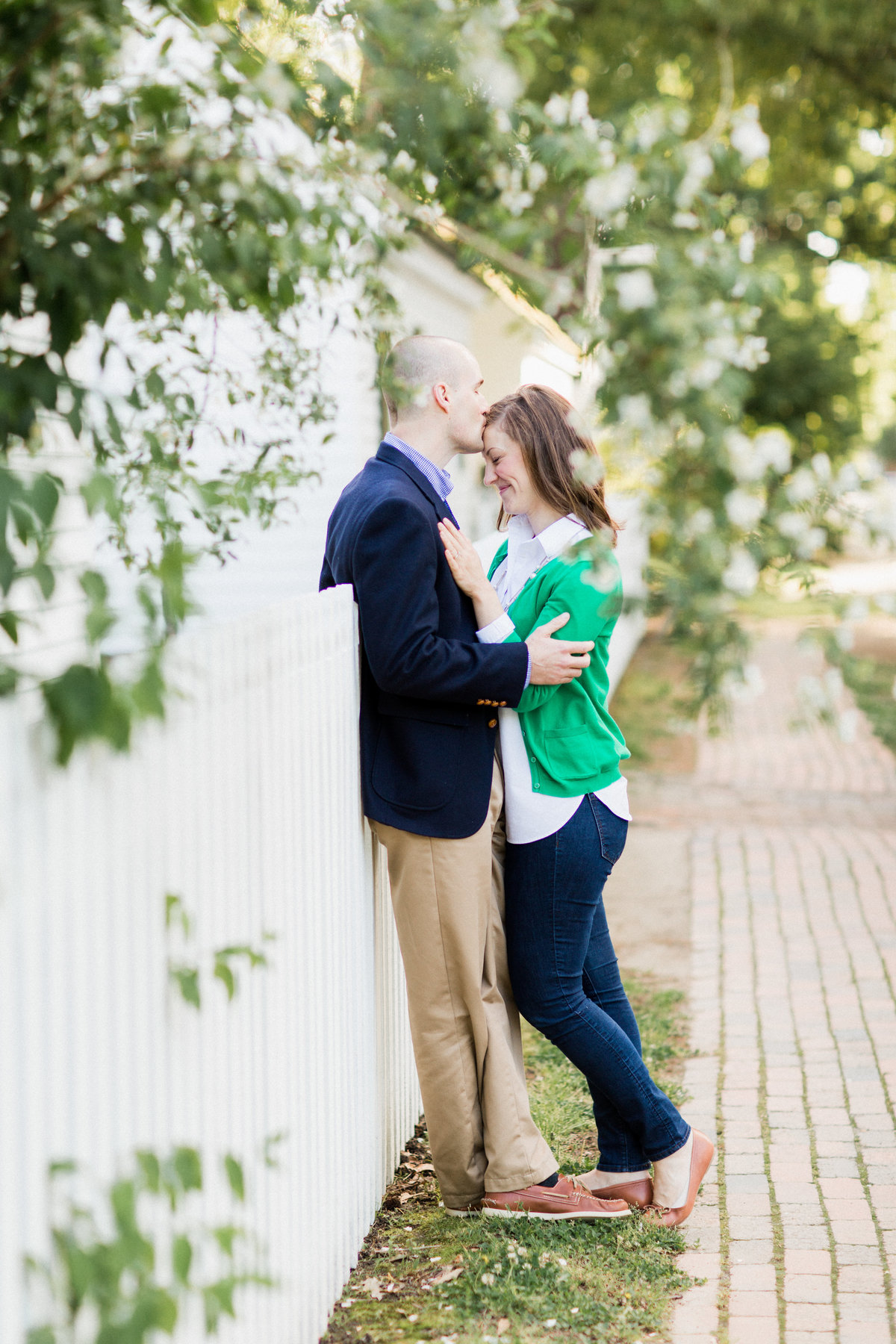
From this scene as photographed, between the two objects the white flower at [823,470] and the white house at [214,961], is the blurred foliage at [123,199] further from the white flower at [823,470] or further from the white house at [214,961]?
the white flower at [823,470]

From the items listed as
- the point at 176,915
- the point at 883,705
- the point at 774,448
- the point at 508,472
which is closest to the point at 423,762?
the point at 508,472

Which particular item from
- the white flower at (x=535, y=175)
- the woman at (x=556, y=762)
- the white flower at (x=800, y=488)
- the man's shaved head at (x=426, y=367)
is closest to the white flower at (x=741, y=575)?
the white flower at (x=800, y=488)

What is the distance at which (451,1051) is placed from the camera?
345 cm

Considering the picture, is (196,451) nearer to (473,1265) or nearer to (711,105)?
(473,1265)

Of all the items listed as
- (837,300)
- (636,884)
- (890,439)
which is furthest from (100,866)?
(890,439)

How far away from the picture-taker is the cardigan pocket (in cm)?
342

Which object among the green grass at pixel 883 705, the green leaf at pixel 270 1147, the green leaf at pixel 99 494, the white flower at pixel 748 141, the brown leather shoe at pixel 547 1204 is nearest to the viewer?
the green leaf at pixel 99 494

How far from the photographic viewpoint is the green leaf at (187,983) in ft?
→ 6.59

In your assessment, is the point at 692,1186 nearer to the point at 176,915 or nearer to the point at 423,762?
the point at 423,762

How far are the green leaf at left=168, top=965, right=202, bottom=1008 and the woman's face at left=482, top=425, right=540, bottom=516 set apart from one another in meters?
1.80

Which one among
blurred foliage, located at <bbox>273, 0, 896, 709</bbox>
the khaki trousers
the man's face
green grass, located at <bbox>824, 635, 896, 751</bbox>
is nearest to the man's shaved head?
the man's face

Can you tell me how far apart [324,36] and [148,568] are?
1316 millimetres

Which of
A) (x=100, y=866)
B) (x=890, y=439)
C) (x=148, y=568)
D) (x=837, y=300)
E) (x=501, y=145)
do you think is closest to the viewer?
(x=100, y=866)

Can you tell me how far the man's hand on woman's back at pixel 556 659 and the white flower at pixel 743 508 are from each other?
4.08ft
